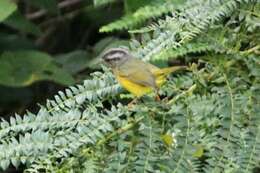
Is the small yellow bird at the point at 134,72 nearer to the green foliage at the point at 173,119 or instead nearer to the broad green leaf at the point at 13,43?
the green foliage at the point at 173,119

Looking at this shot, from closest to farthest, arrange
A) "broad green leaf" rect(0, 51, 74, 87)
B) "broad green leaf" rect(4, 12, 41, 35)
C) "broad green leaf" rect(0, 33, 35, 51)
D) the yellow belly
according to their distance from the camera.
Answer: the yellow belly < "broad green leaf" rect(0, 51, 74, 87) < "broad green leaf" rect(4, 12, 41, 35) < "broad green leaf" rect(0, 33, 35, 51)

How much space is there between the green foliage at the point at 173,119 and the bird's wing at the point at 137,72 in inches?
5.5

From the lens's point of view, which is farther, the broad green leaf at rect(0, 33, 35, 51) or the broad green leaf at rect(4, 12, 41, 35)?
the broad green leaf at rect(0, 33, 35, 51)

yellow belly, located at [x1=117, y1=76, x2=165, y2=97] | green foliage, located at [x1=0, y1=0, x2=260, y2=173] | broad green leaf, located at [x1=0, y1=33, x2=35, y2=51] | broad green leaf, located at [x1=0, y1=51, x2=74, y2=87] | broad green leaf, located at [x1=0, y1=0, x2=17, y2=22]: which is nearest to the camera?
green foliage, located at [x1=0, y1=0, x2=260, y2=173]

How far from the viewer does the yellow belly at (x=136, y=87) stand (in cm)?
144

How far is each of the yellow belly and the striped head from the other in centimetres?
5

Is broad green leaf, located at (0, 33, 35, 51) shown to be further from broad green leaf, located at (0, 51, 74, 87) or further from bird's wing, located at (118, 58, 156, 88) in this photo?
bird's wing, located at (118, 58, 156, 88)

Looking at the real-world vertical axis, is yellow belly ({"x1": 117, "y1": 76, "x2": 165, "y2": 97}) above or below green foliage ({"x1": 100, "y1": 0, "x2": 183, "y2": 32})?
below

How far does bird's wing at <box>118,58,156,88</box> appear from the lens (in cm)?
153

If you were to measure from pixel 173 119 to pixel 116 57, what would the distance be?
0.48 meters

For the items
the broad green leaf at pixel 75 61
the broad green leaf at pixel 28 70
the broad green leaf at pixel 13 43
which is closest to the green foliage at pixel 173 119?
the broad green leaf at pixel 28 70

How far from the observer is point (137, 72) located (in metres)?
1.63

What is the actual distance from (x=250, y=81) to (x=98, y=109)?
A: 28 cm

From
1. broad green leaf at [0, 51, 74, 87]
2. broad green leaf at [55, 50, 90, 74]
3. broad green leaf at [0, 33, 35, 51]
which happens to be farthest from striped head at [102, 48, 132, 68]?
broad green leaf at [0, 33, 35, 51]
